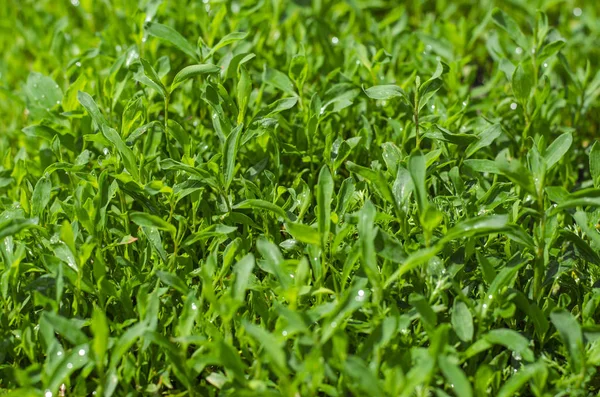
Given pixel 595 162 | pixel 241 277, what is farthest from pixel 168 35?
pixel 595 162

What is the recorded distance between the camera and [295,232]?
6.85ft

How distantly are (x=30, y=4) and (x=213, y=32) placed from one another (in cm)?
180

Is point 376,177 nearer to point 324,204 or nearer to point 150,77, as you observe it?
point 324,204

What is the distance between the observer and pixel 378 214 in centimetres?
226

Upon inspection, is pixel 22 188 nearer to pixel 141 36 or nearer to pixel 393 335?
pixel 141 36

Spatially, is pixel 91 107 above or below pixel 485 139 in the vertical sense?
above

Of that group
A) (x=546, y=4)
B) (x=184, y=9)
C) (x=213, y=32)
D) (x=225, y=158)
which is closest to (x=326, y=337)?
(x=225, y=158)

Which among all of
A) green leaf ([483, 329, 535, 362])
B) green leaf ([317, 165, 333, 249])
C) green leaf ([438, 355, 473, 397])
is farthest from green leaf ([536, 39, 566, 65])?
green leaf ([438, 355, 473, 397])

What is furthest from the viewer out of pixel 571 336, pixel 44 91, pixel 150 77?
pixel 44 91

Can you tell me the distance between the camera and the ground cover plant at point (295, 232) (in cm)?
196

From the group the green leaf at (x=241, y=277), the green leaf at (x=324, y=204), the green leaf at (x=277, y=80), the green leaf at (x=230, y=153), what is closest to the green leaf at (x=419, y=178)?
the green leaf at (x=324, y=204)

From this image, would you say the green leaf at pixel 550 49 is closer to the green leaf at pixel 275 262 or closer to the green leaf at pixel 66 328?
the green leaf at pixel 275 262

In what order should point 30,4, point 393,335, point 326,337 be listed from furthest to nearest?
point 30,4 → point 393,335 → point 326,337

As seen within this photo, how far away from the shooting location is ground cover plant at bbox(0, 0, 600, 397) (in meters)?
1.96
